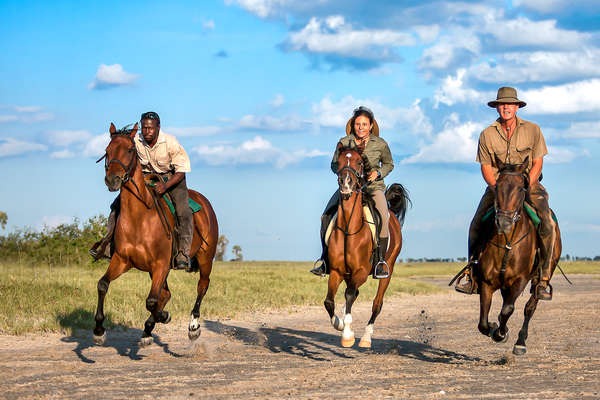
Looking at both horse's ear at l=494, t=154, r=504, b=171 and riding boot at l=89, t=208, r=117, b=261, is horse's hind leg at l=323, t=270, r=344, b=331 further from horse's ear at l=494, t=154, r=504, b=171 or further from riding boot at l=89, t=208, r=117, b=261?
riding boot at l=89, t=208, r=117, b=261

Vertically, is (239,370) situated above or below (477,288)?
below

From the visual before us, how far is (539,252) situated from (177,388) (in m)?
5.49

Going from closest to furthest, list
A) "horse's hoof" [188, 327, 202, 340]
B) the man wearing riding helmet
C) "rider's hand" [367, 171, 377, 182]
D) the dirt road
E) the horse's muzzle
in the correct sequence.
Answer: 1. the dirt road
2. the horse's muzzle
3. "rider's hand" [367, 171, 377, 182]
4. the man wearing riding helmet
5. "horse's hoof" [188, 327, 202, 340]

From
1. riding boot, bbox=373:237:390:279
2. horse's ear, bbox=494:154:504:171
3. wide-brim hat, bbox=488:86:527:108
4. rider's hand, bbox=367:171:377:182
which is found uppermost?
wide-brim hat, bbox=488:86:527:108

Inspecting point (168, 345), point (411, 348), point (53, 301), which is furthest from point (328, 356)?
point (53, 301)

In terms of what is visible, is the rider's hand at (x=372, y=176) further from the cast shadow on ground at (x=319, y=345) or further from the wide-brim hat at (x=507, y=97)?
the cast shadow on ground at (x=319, y=345)

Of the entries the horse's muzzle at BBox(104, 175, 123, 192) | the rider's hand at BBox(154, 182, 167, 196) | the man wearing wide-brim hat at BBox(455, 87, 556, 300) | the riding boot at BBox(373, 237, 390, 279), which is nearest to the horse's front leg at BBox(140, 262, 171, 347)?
the rider's hand at BBox(154, 182, 167, 196)

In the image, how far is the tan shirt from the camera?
1153 centimetres

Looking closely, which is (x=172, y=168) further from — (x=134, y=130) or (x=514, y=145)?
(x=514, y=145)

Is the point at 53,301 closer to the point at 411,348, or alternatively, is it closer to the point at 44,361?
the point at 44,361

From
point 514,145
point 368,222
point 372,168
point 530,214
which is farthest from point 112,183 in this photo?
point 530,214

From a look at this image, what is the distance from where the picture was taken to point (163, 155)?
485 inches

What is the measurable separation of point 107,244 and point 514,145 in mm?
6023

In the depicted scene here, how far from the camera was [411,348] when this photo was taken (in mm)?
13844
